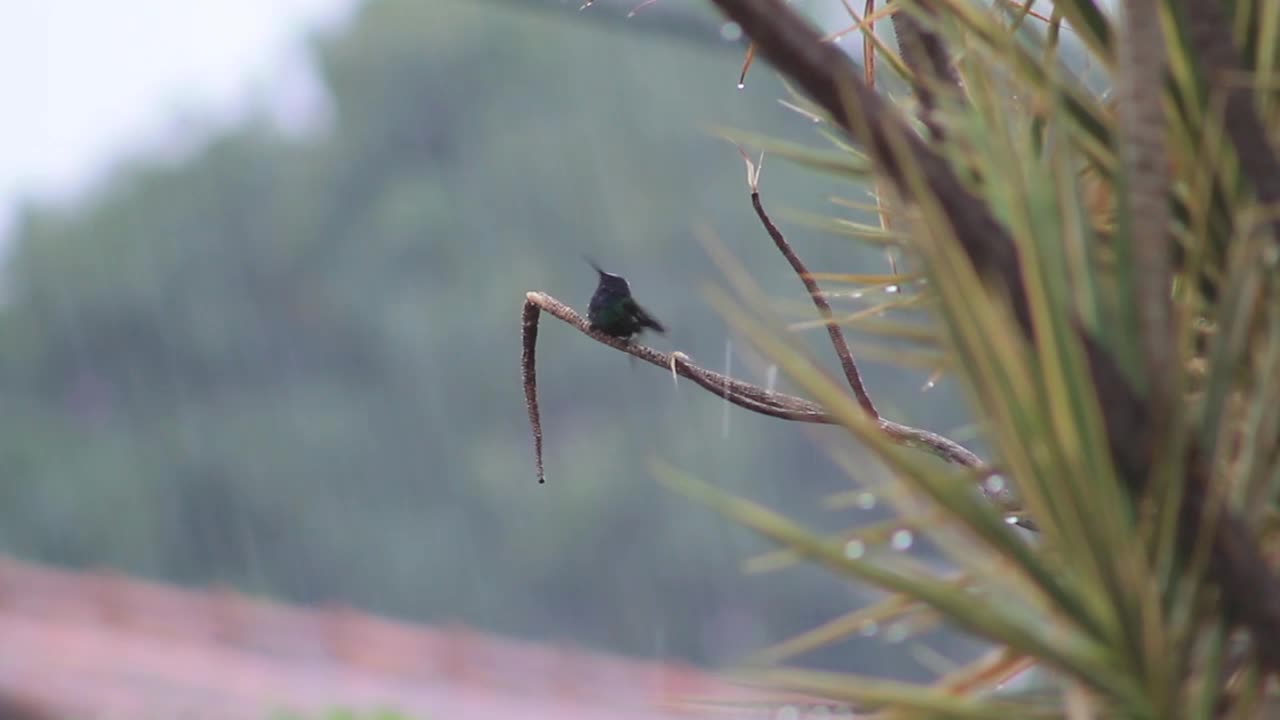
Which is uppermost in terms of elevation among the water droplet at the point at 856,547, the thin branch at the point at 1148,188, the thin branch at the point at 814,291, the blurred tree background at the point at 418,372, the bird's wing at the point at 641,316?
the blurred tree background at the point at 418,372

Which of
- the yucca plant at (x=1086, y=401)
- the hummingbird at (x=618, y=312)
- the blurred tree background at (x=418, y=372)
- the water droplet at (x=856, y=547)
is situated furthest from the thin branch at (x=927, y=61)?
the blurred tree background at (x=418, y=372)

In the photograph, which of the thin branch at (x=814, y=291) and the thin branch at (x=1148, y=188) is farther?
the thin branch at (x=814, y=291)

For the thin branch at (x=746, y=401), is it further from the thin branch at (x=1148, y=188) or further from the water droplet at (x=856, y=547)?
the thin branch at (x=1148, y=188)

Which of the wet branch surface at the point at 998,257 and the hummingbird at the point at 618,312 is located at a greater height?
the hummingbird at the point at 618,312

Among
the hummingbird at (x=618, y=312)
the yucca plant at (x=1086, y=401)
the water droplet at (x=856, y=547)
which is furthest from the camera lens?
the hummingbird at (x=618, y=312)

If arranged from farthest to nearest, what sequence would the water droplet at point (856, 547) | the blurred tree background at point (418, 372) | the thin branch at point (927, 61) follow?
1. the blurred tree background at point (418, 372)
2. the thin branch at point (927, 61)
3. the water droplet at point (856, 547)

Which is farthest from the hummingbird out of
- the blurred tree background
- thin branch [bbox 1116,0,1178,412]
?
the blurred tree background
